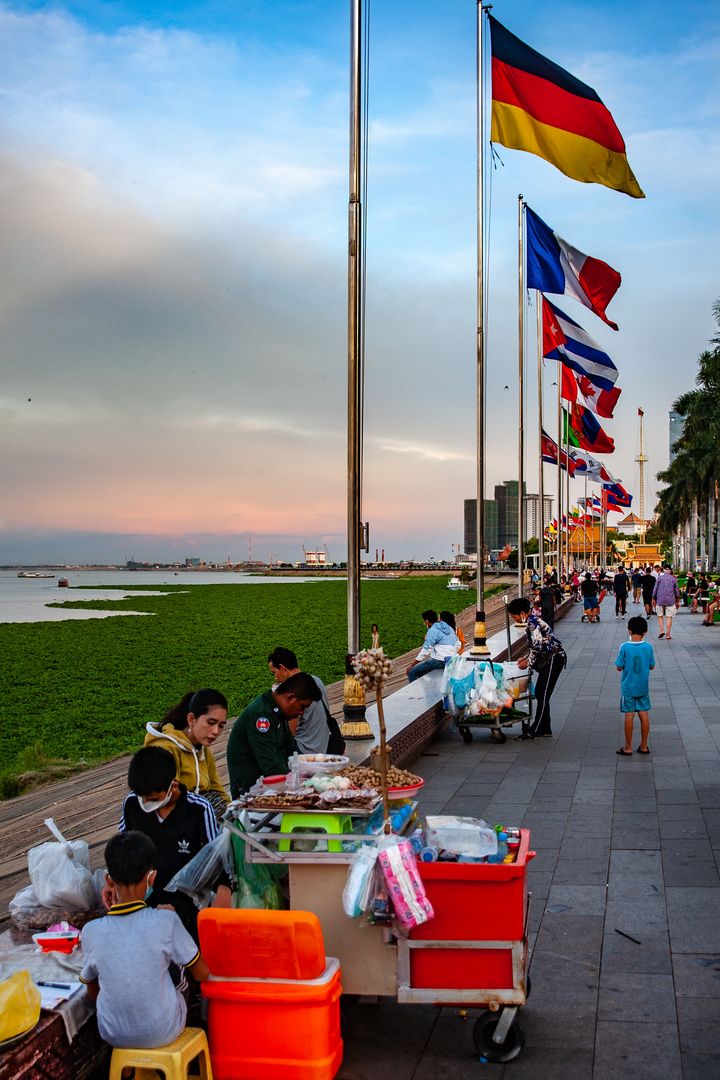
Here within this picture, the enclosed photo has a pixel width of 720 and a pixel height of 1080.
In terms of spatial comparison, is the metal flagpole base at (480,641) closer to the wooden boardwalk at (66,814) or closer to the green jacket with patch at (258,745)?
the wooden boardwalk at (66,814)

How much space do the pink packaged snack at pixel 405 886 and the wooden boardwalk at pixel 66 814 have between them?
326cm

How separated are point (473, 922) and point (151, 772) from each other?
1588 mm

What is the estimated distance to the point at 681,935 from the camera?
549 centimetres

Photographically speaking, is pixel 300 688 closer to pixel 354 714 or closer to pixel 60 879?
pixel 60 879

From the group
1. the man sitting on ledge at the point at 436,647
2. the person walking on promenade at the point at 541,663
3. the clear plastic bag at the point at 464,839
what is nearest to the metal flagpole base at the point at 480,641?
the man sitting on ledge at the point at 436,647

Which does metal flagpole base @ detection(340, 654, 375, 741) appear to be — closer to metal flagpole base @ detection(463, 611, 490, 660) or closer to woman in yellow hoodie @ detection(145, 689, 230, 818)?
woman in yellow hoodie @ detection(145, 689, 230, 818)

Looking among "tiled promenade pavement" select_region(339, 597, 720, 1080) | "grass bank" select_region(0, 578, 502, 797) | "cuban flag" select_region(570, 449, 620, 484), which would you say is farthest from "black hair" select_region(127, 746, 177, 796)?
"cuban flag" select_region(570, 449, 620, 484)

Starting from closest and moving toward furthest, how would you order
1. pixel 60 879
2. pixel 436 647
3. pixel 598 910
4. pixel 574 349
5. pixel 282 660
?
pixel 60 879 → pixel 598 910 → pixel 282 660 → pixel 436 647 → pixel 574 349

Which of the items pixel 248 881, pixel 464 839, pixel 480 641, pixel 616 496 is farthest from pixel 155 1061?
pixel 616 496

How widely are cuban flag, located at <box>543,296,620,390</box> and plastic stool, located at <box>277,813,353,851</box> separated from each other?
18.5 metres

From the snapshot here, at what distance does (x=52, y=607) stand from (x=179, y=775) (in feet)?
283

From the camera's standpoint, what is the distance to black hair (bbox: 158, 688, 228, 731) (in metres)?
4.92

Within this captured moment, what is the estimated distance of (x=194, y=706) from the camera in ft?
16.2

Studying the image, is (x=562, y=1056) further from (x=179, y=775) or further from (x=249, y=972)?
(x=179, y=775)
